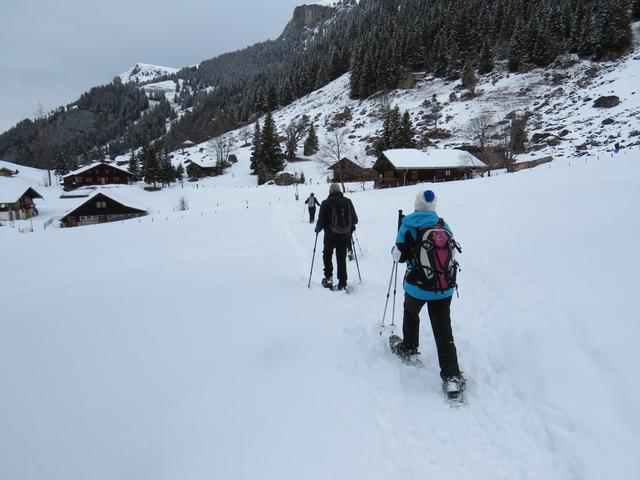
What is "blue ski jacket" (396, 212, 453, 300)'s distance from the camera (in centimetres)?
346

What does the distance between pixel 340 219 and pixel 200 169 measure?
68.7m

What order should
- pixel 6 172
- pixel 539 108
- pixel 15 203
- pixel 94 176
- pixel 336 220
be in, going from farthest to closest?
pixel 6 172
pixel 94 176
pixel 539 108
pixel 15 203
pixel 336 220

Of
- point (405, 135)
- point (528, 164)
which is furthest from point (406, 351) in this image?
point (405, 135)

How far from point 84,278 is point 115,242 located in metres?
7.80

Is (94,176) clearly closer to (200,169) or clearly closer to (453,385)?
(200,169)

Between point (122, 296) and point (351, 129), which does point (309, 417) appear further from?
point (351, 129)

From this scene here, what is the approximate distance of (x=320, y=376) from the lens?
147 inches

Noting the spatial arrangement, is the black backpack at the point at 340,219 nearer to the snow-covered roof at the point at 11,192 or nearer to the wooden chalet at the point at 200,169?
the snow-covered roof at the point at 11,192

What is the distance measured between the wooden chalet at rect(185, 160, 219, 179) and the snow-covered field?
64.7 metres

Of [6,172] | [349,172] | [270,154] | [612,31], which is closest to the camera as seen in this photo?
[349,172]

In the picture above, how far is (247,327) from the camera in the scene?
4797mm

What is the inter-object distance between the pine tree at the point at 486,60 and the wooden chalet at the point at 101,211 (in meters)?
72.6

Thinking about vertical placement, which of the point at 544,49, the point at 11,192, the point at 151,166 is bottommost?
the point at 11,192

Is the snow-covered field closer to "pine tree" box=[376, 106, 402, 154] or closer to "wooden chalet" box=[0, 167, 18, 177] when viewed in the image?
"pine tree" box=[376, 106, 402, 154]
